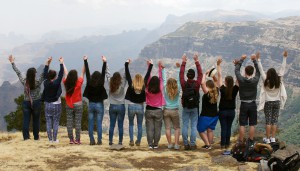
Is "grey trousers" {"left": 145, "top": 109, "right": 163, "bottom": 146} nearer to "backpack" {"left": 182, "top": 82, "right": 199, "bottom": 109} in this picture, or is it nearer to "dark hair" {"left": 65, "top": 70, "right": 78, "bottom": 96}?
"backpack" {"left": 182, "top": 82, "right": 199, "bottom": 109}

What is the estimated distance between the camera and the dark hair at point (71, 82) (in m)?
12.8

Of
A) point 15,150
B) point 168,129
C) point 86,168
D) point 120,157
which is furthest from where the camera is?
point 168,129

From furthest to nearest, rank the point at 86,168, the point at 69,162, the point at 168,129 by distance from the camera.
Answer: the point at 168,129, the point at 69,162, the point at 86,168

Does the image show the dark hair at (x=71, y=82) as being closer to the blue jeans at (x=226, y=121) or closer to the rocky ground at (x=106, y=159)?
the rocky ground at (x=106, y=159)

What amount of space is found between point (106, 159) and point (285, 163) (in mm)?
5937

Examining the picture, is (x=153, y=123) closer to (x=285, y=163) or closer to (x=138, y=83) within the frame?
(x=138, y=83)

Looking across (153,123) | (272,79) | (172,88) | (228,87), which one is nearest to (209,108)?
(228,87)

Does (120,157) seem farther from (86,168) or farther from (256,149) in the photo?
(256,149)

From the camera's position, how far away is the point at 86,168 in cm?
979

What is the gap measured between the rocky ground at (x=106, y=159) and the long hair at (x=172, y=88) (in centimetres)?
233

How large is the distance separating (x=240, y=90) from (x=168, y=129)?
3431mm

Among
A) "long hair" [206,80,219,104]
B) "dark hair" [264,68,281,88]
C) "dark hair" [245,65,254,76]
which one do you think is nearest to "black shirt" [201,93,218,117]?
"long hair" [206,80,219,104]

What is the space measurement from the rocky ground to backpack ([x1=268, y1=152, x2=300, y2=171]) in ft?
2.83

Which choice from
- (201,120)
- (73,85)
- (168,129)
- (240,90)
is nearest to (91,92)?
Answer: (73,85)
